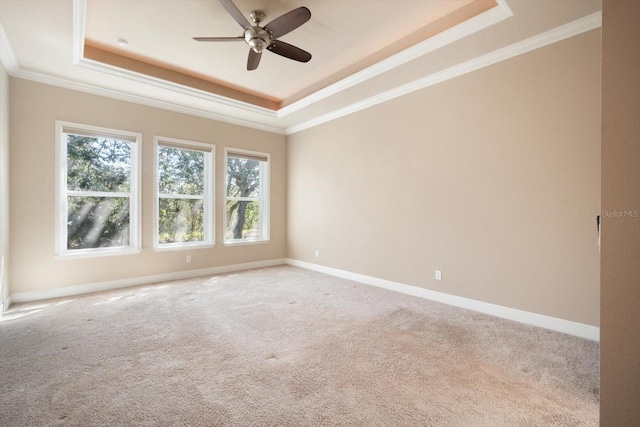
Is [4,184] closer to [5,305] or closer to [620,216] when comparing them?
[5,305]

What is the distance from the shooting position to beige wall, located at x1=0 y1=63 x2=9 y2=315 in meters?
3.10

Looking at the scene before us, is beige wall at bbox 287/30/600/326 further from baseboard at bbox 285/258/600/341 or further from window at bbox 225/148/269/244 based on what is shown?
window at bbox 225/148/269/244

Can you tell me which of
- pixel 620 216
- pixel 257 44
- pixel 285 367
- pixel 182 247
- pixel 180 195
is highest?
pixel 257 44

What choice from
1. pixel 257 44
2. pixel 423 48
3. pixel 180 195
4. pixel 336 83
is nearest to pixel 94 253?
pixel 180 195

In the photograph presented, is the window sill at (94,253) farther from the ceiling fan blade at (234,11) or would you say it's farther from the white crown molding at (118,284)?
the ceiling fan blade at (234,11)

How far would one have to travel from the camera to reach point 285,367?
6.95 feet

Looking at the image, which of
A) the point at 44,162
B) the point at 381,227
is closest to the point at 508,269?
the point at 381,227

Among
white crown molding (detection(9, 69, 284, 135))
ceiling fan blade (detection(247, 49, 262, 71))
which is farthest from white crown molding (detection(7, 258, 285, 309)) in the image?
ceiling fan blade (detection(247, 49, 262, 71))

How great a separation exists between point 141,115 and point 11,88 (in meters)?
1.35

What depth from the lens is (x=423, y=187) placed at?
3.80m

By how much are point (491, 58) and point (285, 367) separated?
3610mm

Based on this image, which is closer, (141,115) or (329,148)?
(141,115)

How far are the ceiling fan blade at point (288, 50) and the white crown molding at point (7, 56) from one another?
2498mm

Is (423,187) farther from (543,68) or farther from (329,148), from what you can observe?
(329,148)
